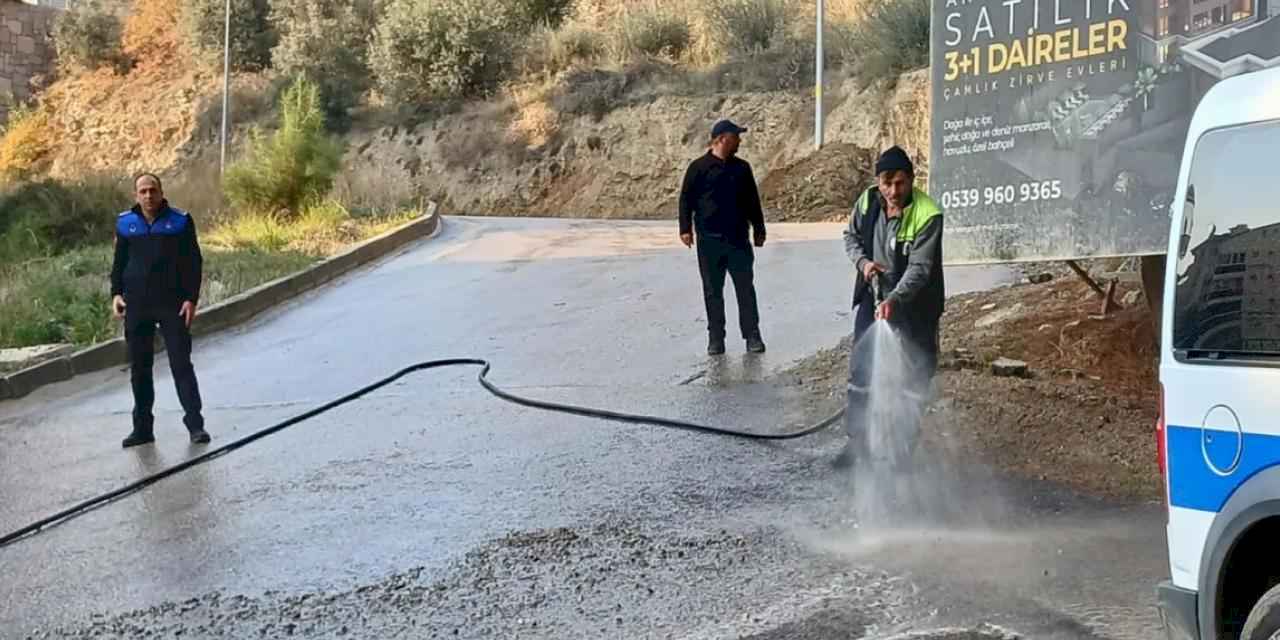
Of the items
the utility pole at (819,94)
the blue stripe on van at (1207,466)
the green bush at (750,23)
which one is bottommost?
the blue stripe on van at (1207,466)

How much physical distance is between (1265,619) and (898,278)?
378cm

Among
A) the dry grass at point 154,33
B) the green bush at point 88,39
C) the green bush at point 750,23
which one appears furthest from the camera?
the dry grass at point 154,33

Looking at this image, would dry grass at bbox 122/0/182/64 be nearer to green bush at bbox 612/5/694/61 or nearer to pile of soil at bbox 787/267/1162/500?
green bush at bbox 612/5/694/61

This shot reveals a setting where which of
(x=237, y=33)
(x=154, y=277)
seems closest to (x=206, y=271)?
(x=154, y=277)

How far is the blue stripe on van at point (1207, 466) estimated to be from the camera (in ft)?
10.3

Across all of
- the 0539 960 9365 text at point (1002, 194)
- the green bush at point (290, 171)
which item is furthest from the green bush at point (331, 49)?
the 0539 960 9365 text at point (1002, 194)

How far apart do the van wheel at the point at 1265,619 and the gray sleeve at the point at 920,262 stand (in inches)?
135

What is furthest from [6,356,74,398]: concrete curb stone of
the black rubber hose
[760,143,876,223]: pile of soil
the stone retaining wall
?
the stone retaining wall

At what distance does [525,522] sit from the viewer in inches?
255

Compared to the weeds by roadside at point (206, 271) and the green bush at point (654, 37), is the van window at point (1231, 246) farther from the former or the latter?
the green bush at point (654, 37)

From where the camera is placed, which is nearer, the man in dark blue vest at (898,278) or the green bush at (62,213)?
the man in dark blue vest at (898,278)

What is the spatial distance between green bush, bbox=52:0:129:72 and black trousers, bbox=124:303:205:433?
46319mm

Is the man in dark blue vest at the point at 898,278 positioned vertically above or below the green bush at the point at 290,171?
below

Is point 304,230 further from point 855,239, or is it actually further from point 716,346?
point 855,239
